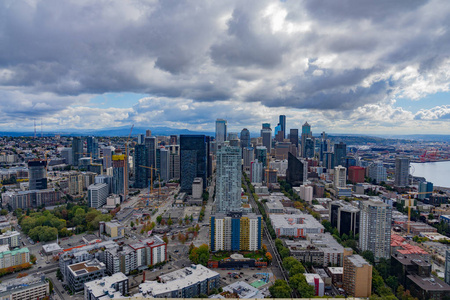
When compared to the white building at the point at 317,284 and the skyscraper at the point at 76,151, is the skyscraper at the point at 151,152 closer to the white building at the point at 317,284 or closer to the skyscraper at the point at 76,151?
the skyscraper at the point at 76,151

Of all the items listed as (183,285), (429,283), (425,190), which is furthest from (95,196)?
(425,190)

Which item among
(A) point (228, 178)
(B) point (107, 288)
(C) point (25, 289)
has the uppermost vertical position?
(A) point (228, 178)

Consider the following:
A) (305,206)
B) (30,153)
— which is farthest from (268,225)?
(30,153)

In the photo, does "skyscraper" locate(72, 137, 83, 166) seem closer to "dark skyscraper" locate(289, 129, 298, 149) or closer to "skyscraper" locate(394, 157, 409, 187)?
"dark skyscraper" locate(289, 129, 298, 149)

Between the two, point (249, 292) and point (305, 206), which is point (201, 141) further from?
point (249, 292)

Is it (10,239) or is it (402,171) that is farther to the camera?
(402,171)

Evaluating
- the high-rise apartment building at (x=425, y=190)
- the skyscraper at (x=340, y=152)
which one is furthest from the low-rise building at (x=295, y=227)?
the skyscraper at (x=340, y=152)

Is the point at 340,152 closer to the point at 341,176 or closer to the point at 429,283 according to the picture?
the point at 341,176

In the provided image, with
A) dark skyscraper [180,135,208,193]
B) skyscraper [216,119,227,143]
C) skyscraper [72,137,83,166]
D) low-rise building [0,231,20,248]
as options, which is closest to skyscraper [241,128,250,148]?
skyscraper [216,119,227,143]
